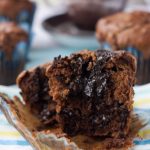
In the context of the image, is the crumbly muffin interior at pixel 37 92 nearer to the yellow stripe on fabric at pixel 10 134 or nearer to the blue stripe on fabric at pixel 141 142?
the yellow stripe on fabric at pixel 10 134

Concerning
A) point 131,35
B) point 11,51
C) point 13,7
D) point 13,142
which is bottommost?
point 13,142

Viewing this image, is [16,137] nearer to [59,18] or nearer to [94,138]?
[94,138]

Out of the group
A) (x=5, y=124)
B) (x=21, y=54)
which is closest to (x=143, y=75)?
(x=21, y=54)

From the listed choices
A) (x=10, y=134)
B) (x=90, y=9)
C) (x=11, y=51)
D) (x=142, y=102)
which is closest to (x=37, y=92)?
(x=10, y=134)

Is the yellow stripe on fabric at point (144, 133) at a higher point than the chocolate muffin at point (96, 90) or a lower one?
lower

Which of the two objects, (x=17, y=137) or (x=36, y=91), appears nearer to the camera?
(x=17, y=137)

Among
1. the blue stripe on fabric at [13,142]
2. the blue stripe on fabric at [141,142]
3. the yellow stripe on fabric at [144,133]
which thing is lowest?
the blue stripe on fabric at [13,142]

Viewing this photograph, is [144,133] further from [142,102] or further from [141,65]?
[141,65]

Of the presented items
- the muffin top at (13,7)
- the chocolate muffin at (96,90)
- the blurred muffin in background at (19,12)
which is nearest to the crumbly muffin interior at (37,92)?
the chocolate muffin at (96,90)
